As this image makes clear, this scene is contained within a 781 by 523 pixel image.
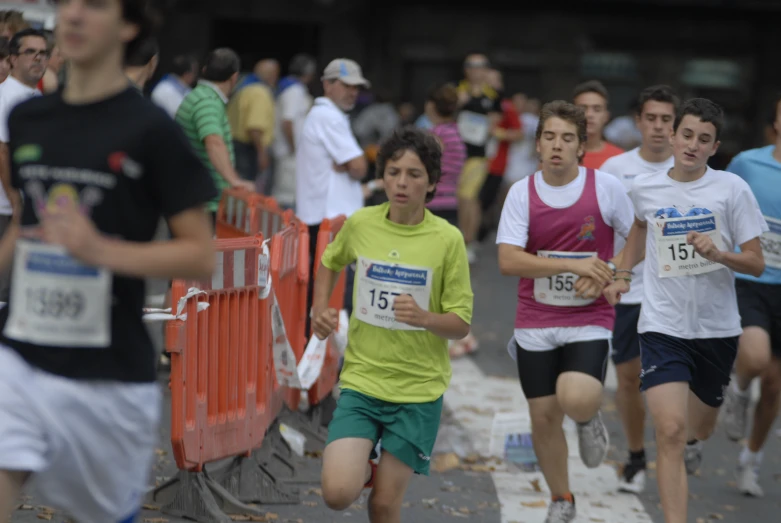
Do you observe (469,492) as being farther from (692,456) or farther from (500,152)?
(500,152)

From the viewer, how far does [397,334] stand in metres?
5.36

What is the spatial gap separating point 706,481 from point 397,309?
3490 mm

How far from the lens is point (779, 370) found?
759cm

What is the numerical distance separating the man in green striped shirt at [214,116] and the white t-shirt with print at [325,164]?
560 mm

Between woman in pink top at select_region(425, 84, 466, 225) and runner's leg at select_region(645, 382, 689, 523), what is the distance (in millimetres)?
6244

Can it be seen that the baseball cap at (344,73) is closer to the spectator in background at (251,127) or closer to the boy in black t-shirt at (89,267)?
the spectator in background at (251,127)

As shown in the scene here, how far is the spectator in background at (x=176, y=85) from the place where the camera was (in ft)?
37.1

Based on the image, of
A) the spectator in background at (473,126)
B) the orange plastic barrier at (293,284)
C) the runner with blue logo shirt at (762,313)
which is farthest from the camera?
the spectator in background at (473,126)

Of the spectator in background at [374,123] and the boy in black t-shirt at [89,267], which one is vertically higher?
the boy in black t-shirt at [89,267]

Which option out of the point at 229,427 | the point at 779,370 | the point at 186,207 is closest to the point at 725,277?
the point at 779,370

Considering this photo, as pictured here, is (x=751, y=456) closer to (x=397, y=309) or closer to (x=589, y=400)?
(x=589, y=400)

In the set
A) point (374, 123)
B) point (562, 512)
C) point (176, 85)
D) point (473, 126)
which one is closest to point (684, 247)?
point (562, 512)

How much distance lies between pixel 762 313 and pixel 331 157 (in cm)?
364

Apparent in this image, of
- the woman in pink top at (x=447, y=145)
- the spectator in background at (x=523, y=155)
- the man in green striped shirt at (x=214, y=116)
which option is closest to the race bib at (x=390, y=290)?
the man in green striped shirt at (x=214, y=116)
